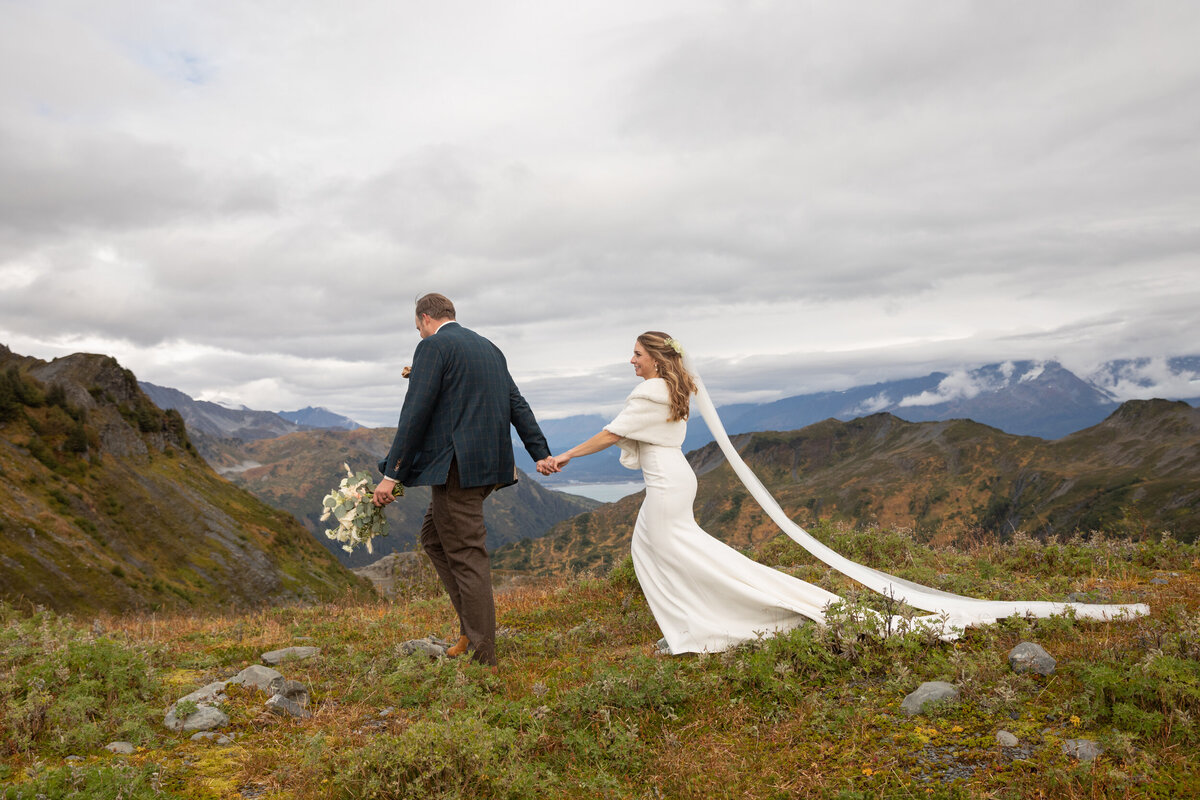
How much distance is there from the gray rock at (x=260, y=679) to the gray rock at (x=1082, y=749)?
6.11m

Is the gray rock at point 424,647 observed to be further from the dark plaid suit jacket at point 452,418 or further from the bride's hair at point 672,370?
the bride's hair at point 672,370

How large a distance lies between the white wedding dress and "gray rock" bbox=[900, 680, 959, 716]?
1182mm

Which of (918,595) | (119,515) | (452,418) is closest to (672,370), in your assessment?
(452,418)

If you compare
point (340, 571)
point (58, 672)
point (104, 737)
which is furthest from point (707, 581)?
point (340, 571)

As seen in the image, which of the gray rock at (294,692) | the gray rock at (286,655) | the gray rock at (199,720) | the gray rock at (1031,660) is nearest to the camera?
the gray rock at (1031,660)

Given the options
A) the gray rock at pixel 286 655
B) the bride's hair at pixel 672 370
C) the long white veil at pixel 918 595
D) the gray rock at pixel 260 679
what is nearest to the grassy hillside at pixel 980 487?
the long white veil at pixel 918 595

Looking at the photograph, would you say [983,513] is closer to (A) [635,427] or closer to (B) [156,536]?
(B) [156,536]

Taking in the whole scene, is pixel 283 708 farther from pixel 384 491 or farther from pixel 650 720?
pixel 650 720

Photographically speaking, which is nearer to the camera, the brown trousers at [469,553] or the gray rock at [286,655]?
the brown trousers at [469,553]

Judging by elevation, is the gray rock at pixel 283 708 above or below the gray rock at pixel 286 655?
above

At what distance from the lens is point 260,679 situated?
247 inches

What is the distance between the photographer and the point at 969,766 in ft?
13.4

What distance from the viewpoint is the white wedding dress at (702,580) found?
259 inches

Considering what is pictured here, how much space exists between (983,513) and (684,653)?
139m
